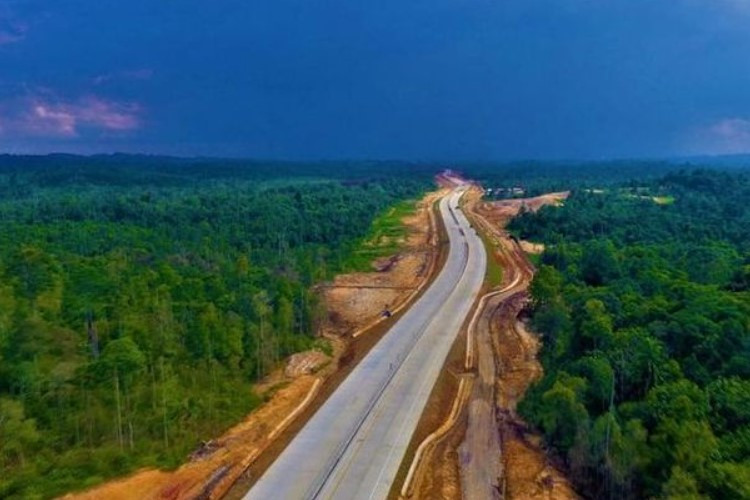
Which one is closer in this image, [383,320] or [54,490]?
[54,490]

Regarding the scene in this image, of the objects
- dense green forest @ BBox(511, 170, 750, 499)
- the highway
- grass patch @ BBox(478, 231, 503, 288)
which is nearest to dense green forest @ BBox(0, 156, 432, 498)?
the highway

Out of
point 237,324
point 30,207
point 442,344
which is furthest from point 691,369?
point 30,207

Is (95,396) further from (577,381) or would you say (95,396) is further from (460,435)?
(577,381)

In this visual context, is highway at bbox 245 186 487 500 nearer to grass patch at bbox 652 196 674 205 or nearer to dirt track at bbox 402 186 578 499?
dirt track at bbox 402 186 578 499

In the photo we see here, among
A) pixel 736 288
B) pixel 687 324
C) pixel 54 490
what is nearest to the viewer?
pixel 54 490

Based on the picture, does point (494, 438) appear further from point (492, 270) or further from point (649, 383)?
point (492, 270)

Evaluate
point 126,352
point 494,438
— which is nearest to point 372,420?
point 494,438

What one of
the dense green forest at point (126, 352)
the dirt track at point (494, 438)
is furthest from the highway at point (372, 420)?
the dense green forest at point (126, 352)
